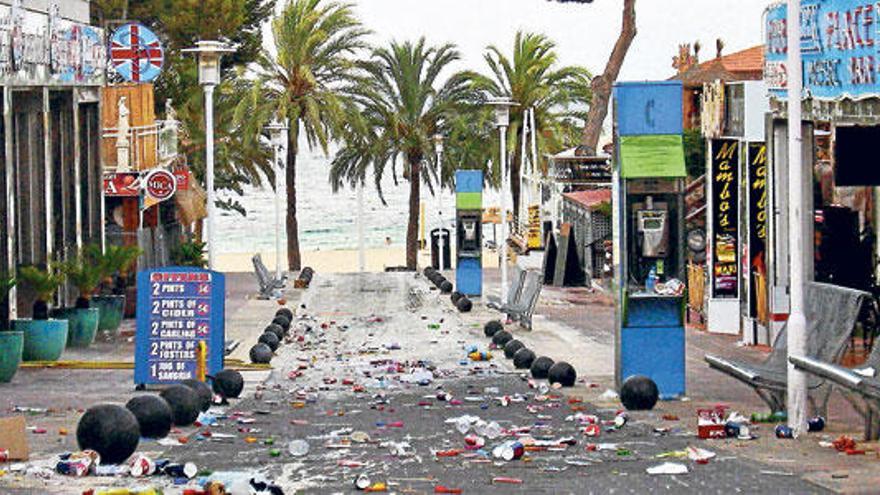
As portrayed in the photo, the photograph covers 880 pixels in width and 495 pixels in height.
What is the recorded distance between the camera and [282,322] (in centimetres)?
3416

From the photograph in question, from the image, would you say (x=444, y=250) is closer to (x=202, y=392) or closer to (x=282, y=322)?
(x=282, y=322)

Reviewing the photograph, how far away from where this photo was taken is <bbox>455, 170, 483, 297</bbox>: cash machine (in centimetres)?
4566

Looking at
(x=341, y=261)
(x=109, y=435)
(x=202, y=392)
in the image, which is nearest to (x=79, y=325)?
(x=202, y=392)

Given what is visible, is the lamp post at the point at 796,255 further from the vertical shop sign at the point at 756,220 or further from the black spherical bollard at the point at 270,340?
the black spherical bollard at the point at 270,340

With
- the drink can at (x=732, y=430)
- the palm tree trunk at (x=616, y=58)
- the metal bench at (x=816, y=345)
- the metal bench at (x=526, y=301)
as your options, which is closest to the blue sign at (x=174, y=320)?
the metal bench at (x=816, y=345)

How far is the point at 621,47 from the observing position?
62.1 metres

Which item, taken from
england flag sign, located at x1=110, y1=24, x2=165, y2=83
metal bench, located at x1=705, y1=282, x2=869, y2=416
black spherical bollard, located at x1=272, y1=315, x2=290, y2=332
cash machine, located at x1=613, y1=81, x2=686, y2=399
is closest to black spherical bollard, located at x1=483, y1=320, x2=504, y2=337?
black spherical bollard, located at x1=272, y1=315, x2=290, y2=332

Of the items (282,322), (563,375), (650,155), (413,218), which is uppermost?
(650,155)

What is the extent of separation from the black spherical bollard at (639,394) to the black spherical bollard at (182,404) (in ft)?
14.2

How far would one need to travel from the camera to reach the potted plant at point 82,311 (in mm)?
30719

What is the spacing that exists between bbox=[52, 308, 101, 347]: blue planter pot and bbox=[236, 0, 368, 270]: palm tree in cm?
2847

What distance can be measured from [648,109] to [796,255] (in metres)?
4.62

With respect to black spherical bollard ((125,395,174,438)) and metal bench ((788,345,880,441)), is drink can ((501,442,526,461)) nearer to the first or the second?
metal bench ((788,345,880,441))

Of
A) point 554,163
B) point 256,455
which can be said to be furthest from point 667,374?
point 554,163
